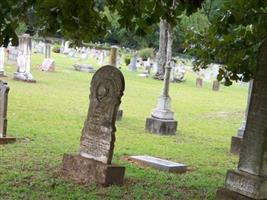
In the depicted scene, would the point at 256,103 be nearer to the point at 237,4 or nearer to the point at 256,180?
the point at 256,180

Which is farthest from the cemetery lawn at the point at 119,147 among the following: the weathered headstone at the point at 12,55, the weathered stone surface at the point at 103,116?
the weathered headstone at the point at 12,55

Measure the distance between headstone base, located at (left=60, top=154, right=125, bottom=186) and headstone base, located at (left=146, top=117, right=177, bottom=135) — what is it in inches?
227

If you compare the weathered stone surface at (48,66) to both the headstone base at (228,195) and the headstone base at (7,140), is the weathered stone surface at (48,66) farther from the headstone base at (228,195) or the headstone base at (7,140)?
the headstone base at (228,195)

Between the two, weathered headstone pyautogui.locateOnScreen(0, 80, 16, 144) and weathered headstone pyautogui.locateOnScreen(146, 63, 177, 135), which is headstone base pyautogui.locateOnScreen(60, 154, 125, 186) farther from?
weathered headstone pyautogui.locateOnScreen(146, 63, 177, 135)

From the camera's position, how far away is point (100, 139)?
774 centimetres

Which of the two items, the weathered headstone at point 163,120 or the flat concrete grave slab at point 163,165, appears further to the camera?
the weathered headstone at point 163,120

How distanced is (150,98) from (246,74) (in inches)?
534

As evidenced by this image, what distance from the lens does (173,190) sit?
7.44 metres

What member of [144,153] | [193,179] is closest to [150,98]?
[144,153]

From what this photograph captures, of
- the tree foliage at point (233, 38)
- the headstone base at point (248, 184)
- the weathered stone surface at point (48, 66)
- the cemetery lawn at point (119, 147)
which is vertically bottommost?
the cemetery lawn at point (119, 147)

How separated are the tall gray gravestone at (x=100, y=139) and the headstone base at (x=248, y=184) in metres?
1.85

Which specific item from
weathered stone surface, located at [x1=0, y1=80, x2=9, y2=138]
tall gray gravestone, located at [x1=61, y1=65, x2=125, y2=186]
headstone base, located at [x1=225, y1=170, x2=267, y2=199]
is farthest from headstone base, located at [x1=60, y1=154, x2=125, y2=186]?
weathered stone surface, located at [x1=0, y1=80, x2=9, y2=138]

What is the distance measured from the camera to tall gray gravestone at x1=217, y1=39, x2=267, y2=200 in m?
5.95

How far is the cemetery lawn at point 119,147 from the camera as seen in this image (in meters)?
7.12
